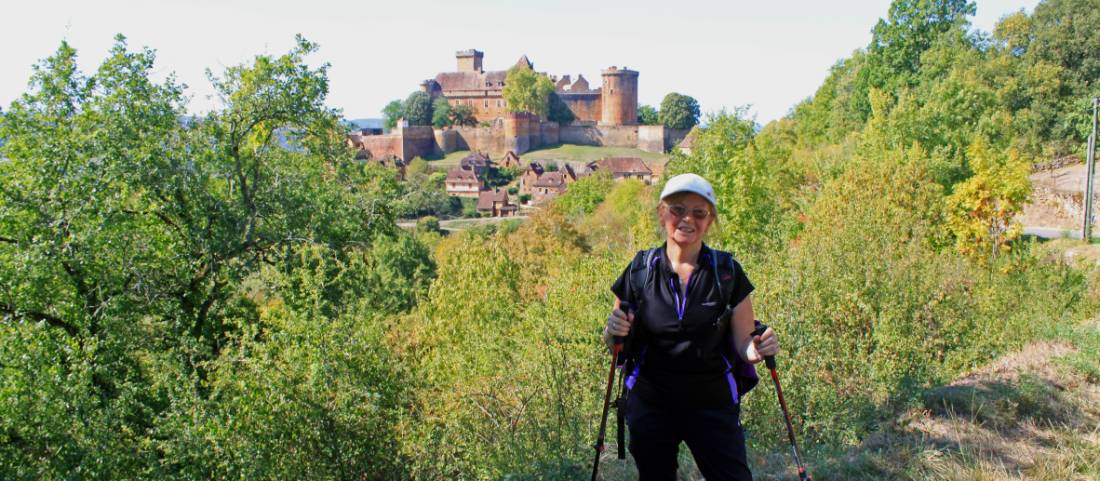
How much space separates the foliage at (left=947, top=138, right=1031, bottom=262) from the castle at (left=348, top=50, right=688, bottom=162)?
75429 mm

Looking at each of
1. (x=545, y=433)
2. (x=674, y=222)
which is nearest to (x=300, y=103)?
(x=545, y=433)

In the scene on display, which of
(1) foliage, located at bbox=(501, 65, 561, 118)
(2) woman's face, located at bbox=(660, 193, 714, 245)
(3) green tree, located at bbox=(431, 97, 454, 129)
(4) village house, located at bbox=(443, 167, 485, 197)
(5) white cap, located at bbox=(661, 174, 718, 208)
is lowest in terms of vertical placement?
(4) village house, located at bbox=(443, 167, 485, 197)

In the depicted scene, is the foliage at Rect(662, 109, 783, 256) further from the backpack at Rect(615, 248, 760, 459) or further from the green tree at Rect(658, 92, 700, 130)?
the green tree at Rect(658, 92, 700, 130)

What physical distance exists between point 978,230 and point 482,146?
80897 mm

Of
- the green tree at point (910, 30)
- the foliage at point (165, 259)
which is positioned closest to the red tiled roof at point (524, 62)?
the green tree at point (910, 30)

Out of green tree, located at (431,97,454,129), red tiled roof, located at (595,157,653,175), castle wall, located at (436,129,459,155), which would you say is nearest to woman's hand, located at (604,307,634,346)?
red tiled roof, located at (595,157,653,175)

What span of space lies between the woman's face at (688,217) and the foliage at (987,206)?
14631mm

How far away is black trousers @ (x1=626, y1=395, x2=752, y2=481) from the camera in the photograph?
3498 mm

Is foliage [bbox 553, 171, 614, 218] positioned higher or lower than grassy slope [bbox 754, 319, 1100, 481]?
lower

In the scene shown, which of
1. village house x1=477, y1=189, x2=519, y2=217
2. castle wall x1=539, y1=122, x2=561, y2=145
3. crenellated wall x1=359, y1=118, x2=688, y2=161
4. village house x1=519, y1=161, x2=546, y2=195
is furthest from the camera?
castle wall x1=539, y1=122, x2=561, y2=145

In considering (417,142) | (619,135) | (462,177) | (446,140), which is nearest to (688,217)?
(462,177)

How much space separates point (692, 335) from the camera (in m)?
3.43

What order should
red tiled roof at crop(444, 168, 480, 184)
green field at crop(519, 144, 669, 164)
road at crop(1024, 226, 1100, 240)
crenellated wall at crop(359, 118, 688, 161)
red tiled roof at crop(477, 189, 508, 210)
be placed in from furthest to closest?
crenellated wall at crop(359, 118, 688, 161) → green field at crop(519, 144, 669, 164) → red tiled roof at crop(444, 168, 480, 184) → red tiled roof at crop(477, 189, 508, 210) → road at crop(1024, 226, 1100, 240)

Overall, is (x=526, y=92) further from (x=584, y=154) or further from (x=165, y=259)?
(x=165, y=259)
